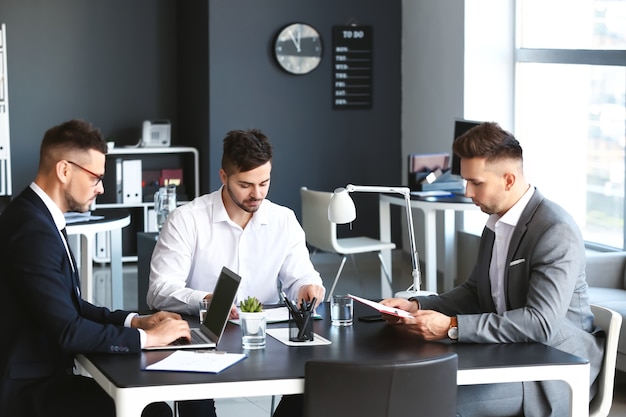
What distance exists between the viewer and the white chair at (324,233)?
673 centimetres

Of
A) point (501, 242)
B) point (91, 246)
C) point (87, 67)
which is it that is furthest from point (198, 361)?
point (87, 67)

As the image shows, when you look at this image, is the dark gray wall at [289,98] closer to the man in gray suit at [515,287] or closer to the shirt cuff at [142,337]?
the man in gray suit at [515,287]

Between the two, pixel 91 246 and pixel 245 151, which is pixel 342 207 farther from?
pixel 91 246

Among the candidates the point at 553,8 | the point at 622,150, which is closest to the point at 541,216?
the point at 622,150

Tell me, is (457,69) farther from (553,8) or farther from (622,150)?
(622,150)

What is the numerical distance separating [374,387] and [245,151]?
1.36 meters

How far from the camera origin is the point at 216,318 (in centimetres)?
300

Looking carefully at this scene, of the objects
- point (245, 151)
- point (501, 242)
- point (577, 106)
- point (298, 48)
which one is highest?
point (298, 48)

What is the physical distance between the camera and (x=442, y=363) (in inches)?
100

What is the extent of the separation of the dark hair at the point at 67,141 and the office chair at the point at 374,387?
1009 millimetres

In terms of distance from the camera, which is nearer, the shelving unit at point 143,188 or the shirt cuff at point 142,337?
the shirt cuff at point 142,337

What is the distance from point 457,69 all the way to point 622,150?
1.72 metres

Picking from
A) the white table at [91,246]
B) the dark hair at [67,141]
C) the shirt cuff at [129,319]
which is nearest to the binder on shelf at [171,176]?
the white table at [91,246]

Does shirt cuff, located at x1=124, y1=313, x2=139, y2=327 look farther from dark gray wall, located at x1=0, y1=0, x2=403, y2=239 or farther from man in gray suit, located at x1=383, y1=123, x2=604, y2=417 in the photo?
dark gray wall, located at x1=0, y1=0, x2=403, y2=239
